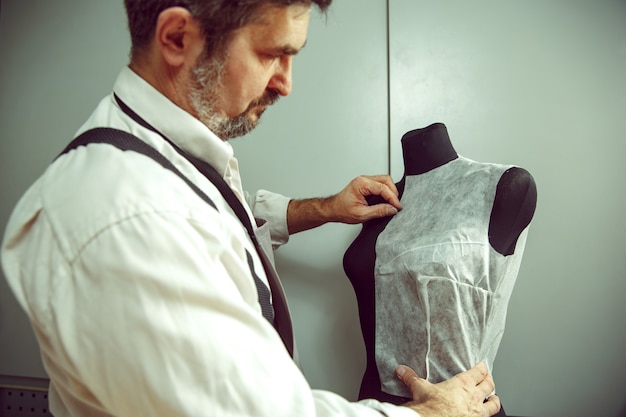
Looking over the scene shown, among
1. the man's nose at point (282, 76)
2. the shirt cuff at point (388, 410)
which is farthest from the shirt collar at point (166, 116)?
the shirt cuff at point (388, 410)

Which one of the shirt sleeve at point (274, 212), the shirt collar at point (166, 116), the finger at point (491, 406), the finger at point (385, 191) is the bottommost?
the finger at point (491, 406)

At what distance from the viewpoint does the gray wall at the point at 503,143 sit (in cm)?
141

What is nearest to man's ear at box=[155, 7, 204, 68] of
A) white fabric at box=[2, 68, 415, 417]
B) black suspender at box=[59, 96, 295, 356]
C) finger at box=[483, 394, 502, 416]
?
black suspender at box=[59, 96, 295, 356]

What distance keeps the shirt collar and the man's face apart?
0.04 metres

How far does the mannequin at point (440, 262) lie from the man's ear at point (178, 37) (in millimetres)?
576

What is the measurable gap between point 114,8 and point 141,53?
1098 millimetres

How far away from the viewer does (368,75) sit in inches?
60.3

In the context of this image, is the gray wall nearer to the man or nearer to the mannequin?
the mannequin

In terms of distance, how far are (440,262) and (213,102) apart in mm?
521

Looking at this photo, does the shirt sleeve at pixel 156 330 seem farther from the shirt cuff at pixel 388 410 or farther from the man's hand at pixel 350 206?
the man's hand at pixel 350 206

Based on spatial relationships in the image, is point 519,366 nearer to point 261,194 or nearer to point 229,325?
point 261,194

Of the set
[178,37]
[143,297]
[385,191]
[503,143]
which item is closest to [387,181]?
[385,191]

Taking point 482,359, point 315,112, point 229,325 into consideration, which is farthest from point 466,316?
point 315,112

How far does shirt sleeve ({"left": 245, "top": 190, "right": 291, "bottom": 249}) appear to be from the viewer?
4.56 ft
